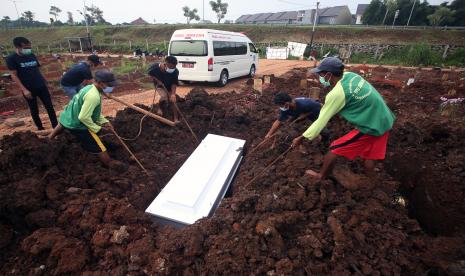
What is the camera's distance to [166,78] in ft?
17.8

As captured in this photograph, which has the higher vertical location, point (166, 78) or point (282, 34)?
point (282, 34)

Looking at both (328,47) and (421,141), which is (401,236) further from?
(328,47)

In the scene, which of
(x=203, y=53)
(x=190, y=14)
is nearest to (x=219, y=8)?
(x=190, y=14)

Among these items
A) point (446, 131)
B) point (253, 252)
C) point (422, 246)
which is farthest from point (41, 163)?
point (446, 131)

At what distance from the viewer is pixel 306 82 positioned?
8602 mm

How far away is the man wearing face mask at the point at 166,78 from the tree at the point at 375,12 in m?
46.5

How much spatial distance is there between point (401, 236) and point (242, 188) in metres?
1.81

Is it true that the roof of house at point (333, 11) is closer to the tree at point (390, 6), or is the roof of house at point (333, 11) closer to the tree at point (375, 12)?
the tree at point (375, 12)

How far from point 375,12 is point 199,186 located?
49324mm

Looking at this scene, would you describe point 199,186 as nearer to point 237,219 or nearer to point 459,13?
point 237,219

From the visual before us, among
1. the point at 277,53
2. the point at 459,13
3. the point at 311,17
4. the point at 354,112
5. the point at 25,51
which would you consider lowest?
the point at 277,53

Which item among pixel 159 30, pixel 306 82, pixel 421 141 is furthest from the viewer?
pixel 159 30

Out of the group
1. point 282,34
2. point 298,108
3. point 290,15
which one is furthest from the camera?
point 290,15

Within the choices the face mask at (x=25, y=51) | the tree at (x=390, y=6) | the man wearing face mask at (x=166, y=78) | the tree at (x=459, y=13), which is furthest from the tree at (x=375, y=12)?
the face mask at (x=25, y=51)
